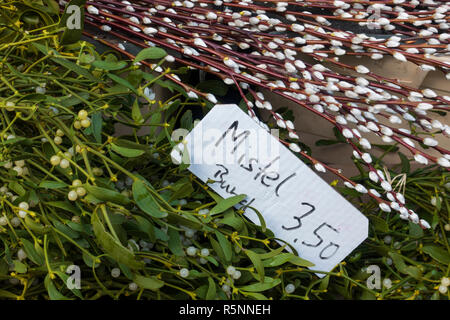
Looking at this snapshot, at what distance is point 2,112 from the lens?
50 centimetres

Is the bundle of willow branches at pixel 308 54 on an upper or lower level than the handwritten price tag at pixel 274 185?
upper

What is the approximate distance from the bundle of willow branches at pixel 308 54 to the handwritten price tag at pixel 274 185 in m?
0.02

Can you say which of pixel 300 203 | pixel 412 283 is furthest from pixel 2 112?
pixel 412 283

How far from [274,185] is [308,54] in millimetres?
172

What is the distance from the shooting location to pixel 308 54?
60 cm

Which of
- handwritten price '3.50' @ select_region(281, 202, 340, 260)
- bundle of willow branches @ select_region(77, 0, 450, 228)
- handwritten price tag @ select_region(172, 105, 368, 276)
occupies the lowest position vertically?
handwritten price '3.50' @ select_region(281, 202, 340, 260)

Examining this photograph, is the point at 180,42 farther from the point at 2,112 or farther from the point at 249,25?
the point at 2,112

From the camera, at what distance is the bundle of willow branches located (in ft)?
1.74

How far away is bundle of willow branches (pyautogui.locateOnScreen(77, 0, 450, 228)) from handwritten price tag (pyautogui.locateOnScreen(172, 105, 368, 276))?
25 millimetres

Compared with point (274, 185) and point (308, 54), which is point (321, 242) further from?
point (308, 54)

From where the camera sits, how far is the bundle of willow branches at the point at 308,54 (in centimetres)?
53

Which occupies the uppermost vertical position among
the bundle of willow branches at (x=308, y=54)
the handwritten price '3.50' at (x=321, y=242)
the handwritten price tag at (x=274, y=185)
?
the bundle of willow branches at (x=308, y=54)

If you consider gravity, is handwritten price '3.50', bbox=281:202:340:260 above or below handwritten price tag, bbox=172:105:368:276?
below

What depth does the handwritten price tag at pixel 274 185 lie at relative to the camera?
56cm
